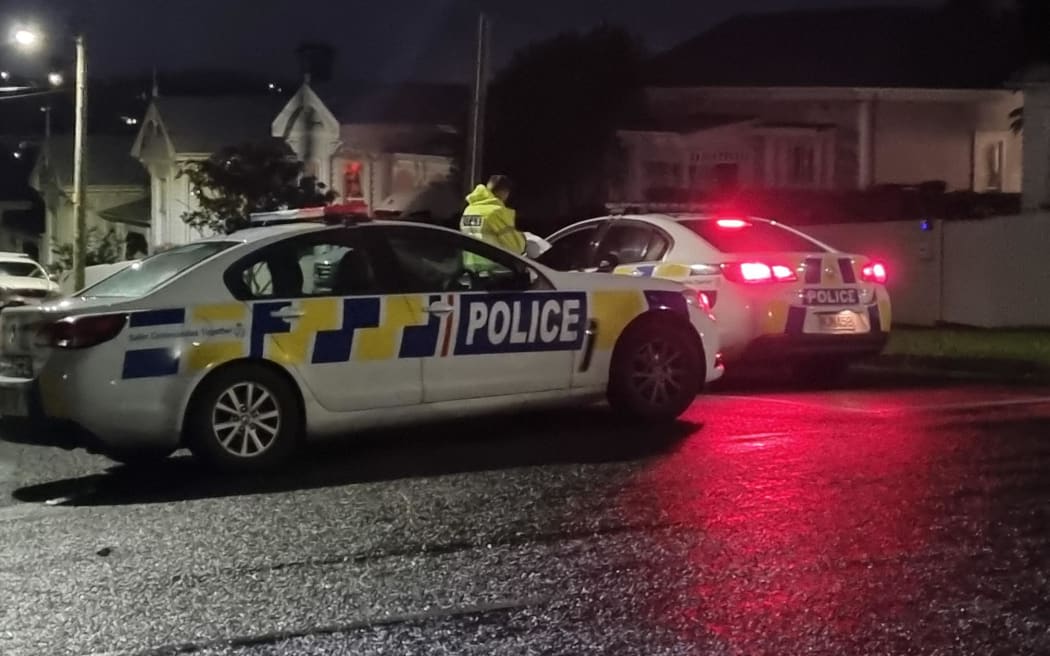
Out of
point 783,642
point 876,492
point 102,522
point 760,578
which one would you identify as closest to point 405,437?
point 102,522

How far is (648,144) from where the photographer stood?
105ft

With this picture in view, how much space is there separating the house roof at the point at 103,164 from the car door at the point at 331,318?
40.4m

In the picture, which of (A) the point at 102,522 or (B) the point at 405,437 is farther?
(B) the point at 405,437

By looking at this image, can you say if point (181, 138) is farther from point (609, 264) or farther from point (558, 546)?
point (558, 546)

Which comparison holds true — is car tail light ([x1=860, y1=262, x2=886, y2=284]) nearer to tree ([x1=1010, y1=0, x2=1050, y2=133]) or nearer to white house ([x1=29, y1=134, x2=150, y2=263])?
tree ([x1=1010, y1=0, x2=1050, y2=133])

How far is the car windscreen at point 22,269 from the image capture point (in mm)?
27573

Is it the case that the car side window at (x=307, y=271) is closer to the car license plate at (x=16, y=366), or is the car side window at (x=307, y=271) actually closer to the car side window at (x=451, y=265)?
the car side window at (x=451, y=265)

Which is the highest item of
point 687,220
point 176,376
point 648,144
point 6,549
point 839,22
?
point 839,22

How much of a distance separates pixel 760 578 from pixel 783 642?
32.4 inches

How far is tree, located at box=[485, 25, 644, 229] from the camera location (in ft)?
107

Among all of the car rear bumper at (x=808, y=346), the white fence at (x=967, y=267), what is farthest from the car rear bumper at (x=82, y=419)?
the white fence at (x=967, y=267)

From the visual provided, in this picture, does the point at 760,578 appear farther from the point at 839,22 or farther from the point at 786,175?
the point at 839,22

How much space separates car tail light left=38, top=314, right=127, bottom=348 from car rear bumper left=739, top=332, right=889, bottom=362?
209 inches

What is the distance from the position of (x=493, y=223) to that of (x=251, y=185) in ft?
74.9
